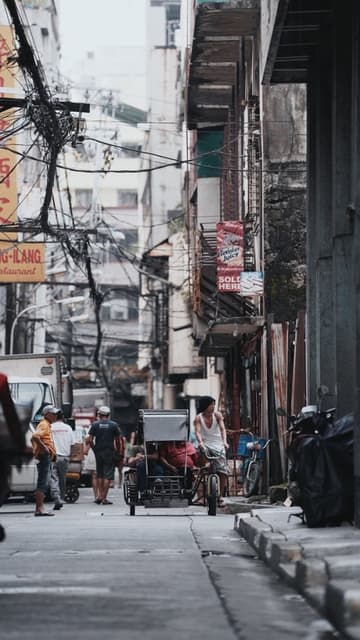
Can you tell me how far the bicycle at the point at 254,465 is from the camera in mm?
25469

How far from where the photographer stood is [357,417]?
1512cm

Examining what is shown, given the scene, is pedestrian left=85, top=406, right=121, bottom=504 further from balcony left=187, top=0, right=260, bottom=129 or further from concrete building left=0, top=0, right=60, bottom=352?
balcony left=187, top=0, right=260, bottom=129

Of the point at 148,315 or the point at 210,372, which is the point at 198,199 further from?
the point at 148,315

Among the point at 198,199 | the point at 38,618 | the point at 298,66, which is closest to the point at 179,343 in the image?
the point at 198,199

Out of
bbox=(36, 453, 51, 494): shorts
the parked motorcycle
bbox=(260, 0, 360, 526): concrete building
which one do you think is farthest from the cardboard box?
the parked motorcycle

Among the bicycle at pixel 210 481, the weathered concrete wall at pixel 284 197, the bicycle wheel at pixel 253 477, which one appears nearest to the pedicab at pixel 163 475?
the bicycle at pixel 210 481

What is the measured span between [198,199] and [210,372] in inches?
388

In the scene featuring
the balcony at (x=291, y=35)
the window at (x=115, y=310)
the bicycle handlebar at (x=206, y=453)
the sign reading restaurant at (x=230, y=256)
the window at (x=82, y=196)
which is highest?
the window at (x=82, y=196)

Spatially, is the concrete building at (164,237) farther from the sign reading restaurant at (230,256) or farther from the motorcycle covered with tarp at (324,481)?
the motorcycle covered with tarp at (324,481)

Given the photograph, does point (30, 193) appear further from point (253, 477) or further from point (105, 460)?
point (253, 477)

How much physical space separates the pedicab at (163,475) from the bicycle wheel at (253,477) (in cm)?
206

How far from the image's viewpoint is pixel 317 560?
1109 centimetres

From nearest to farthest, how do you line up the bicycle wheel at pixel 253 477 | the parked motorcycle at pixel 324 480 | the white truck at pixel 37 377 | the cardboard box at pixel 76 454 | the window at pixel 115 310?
the parked motorcycle at pixel 324 480 → the bicycle wheel at pixel 253 477 → the white truck at pixel 37 377 → the cardboard box at pixel 76 454 → the window at pixel 115 310

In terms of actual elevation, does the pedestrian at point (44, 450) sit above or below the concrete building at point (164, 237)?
below
